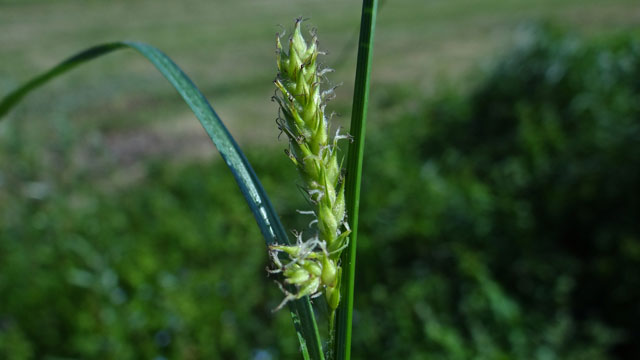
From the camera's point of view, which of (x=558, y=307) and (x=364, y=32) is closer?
(x=364, y=32)

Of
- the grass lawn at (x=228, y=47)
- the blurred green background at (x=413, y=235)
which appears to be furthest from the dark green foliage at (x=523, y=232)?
the grass lawn at (x=228, y=47)

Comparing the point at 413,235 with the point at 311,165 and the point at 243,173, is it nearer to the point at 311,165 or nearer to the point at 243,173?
the point at 243,173

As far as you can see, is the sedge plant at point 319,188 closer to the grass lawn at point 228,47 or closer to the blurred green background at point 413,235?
the blurred green background at point 413,235

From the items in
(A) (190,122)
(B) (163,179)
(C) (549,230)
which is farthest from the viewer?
(A) (190,122)

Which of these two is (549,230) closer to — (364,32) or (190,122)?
(364,32)

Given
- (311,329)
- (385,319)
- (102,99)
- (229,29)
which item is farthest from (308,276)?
(229,29)
